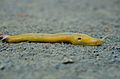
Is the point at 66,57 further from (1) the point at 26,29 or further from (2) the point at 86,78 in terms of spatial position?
(1) the point at 26,29

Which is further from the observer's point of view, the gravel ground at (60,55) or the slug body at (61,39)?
the slug body at (61,39)

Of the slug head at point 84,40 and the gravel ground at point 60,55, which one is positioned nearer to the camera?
the gravel ground at point 60,55

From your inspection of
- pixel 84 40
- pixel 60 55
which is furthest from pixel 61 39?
pixel 60 55

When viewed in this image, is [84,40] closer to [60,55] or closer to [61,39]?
[61,39]

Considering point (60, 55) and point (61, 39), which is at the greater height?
point (61, 39)

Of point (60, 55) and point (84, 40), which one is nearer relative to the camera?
point (60, 55)

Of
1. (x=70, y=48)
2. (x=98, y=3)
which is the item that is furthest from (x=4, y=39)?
(x=98, y=3)

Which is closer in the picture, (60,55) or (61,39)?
(60,55)

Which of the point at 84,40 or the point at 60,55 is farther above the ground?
the point at 84,40

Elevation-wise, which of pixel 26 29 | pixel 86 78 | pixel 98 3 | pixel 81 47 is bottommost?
pixel 86 78

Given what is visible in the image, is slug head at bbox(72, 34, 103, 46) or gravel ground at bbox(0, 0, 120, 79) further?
slug head at bbox(72, 34, 103, 46)

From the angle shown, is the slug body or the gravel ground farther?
the slug body
